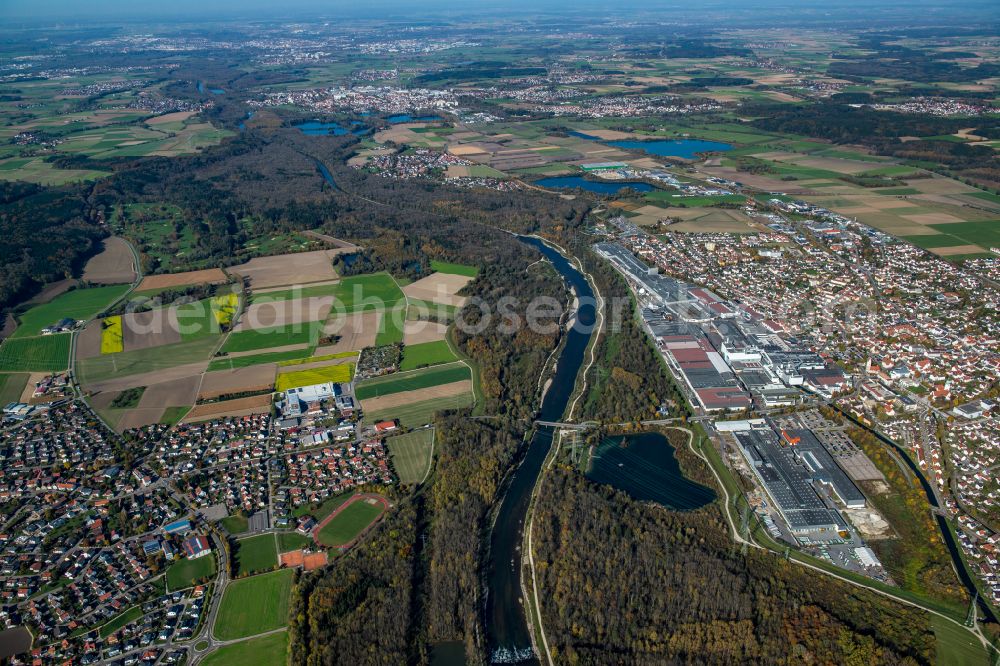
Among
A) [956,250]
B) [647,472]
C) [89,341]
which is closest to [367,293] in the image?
[89,341]

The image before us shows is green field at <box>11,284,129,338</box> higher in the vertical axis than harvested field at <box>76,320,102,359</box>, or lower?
lower

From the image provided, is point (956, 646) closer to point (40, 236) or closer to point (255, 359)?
point (255, 359)

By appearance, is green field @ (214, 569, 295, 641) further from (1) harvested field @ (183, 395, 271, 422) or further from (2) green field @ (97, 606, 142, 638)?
(1) harvested field @ (183, 395, 271, 422)

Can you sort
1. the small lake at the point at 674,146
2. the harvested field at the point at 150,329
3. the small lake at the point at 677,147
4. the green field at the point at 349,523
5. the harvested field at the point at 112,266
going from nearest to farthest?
the green field at the point at 349,523 → the harvested field at the point at 150,329 → the harvested field at the point at 112,266 → the small lake at the point at 677,147 → the small lake at the point at 674,146

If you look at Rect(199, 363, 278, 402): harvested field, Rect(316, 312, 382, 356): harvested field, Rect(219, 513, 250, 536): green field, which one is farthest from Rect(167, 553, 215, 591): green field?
Rect(316, 312, 382, 356): harvested field

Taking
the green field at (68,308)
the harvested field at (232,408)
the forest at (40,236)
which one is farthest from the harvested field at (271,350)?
the forest at (40,236)

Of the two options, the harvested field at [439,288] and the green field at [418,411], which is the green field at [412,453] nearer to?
the green field at [418,411]
